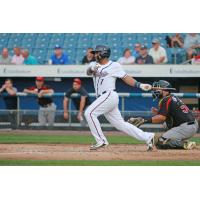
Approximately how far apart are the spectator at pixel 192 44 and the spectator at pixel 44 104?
3.74m

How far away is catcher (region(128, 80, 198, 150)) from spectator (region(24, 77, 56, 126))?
5.06 m

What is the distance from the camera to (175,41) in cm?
1648

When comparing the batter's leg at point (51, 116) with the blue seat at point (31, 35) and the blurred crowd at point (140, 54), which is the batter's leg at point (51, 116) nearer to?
the blurred crowd at point (140, 54)

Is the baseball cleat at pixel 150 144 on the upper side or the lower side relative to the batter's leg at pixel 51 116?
lower

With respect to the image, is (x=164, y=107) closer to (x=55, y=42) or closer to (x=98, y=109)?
(x=98, y=109)

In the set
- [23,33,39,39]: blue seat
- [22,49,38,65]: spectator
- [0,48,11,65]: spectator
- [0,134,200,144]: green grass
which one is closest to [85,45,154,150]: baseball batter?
[0,134,200,144]: green grass

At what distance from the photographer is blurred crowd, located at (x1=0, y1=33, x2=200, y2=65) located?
15.7 m

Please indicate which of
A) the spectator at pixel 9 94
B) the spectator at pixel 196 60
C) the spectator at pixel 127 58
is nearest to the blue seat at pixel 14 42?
the spectator at pixel 9 94

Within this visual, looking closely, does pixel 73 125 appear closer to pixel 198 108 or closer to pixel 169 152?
pixel 198 108

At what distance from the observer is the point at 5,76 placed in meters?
16.3

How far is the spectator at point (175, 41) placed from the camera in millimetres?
16391

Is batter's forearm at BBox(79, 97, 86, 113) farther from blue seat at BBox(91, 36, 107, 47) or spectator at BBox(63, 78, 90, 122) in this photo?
blue seat at BBox(91, 36, 107, 47)

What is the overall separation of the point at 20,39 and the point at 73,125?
4332 mm
